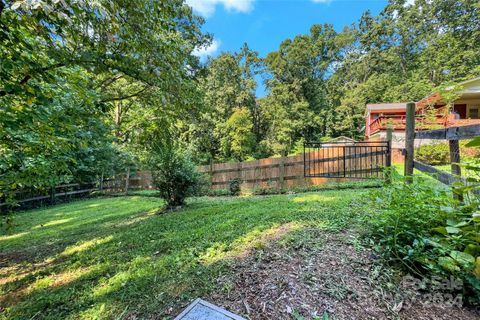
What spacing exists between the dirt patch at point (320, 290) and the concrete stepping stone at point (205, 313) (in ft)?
0.20

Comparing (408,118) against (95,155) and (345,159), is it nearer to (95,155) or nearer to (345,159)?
(345,159)

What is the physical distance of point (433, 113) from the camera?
1041cm

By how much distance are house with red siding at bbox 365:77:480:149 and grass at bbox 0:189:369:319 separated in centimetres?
889

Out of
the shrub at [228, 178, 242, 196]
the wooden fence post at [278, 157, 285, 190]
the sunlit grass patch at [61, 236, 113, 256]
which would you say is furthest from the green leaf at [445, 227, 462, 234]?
the shrub at [228, 178, 242, 196]

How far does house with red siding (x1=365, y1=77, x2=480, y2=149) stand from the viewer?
10.3 metres

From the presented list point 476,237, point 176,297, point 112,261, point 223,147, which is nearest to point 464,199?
point 476,237

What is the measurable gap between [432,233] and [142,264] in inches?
104

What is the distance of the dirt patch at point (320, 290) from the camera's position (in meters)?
1.41

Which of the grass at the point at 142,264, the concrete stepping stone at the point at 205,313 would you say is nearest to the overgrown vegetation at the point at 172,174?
the grass at the point at 142,264

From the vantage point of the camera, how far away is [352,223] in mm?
2516

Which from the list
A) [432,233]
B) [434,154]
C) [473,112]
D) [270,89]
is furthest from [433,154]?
[270,89]

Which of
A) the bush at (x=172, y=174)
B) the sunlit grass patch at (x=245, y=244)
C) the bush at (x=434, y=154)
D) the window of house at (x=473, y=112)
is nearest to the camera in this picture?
the sunlit grass patch at (x=245, y=244)

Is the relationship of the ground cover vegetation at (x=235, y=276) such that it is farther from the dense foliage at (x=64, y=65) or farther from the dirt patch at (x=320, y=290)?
the dense foliage at (x=64, y=65)

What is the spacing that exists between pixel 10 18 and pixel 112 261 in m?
2.52
